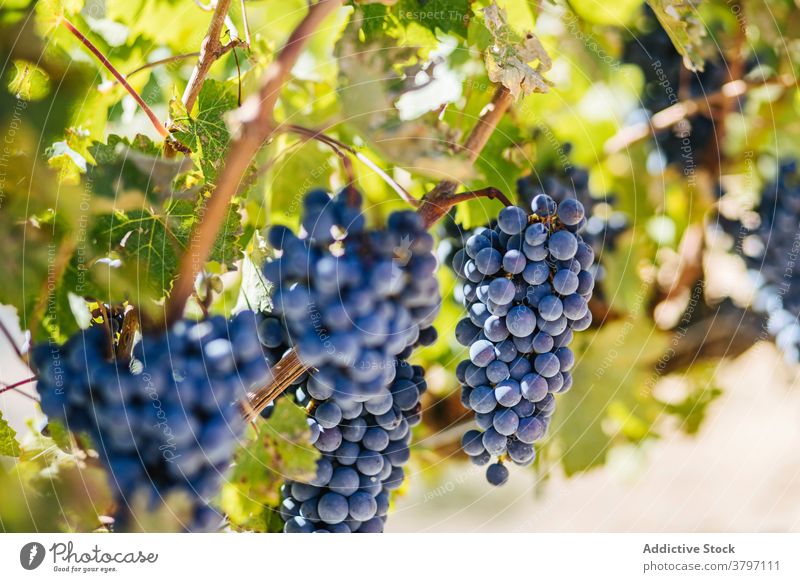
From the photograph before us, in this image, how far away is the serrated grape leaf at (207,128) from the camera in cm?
58

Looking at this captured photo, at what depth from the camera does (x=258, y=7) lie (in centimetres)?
69

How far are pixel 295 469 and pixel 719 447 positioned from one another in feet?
2.20

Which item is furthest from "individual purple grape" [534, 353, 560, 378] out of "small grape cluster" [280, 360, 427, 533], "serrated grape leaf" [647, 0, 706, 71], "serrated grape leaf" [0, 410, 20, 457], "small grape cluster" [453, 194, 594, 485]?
"serrated grape leaf" [0, 410, 20, 457]

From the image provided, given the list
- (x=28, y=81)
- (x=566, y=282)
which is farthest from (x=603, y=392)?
(x=28, y=81)

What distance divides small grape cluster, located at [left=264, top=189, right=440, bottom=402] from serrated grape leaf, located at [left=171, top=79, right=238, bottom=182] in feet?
0.27

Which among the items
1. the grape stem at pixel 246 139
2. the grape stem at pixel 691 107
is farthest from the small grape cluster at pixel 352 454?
the grape stem at pixel 691 107

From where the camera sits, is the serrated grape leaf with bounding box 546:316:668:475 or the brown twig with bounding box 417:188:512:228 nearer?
the brown twig with bounding box 417:188:512:228

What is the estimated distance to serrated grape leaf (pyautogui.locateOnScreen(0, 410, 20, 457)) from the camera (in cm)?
60

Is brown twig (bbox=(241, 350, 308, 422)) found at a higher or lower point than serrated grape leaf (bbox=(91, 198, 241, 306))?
lower

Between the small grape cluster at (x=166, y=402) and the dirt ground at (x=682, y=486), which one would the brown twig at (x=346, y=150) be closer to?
the small grape cluster at (x=166, y=402)

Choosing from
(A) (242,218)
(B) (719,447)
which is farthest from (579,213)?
(B) (719,447)

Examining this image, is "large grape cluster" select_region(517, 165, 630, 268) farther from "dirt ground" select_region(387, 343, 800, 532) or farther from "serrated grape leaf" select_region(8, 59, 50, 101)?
"serrated grape leaf" select_region(8, 59, 50, 101)
